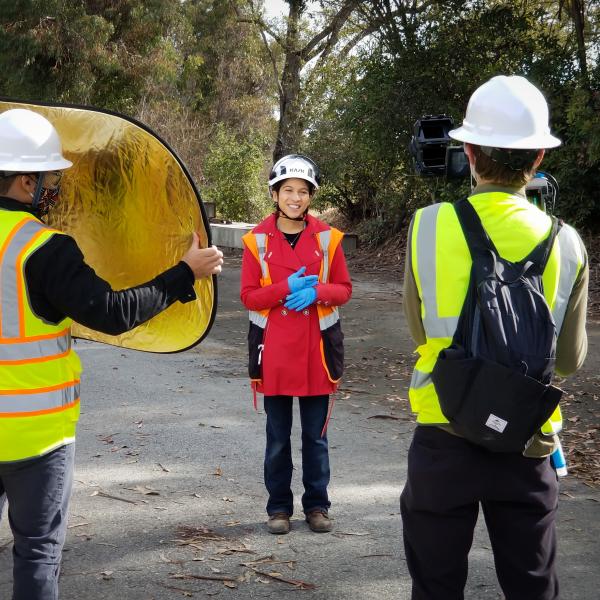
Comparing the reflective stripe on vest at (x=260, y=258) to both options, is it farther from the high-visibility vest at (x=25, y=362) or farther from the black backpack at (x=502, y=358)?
the black backpack at (x=502, y=358)

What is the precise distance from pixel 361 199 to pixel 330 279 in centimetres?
1763

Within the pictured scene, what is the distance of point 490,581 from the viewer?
13.7 ft

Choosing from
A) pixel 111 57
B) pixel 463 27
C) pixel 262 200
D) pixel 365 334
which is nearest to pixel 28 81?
pixel 111 57

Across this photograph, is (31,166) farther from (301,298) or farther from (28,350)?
(301,298)

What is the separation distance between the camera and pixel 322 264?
193 inches

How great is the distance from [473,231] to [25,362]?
1.53 m

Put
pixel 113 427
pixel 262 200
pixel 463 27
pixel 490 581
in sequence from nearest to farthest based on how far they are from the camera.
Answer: pixel 490 581, pixel 113 427, pixel 463 27, pixel 262 200

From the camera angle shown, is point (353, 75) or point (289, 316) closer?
point (289, 316)

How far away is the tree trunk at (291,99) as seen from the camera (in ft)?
81.6

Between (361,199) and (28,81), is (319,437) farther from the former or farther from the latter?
(28,81)

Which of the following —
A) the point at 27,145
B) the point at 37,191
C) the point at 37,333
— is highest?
the point at 27,145

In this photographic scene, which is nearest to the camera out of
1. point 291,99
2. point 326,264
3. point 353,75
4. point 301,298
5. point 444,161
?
point 444,161

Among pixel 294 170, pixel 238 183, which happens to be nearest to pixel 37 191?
pixel 294 170

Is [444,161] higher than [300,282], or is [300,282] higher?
[444,161]
